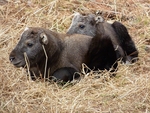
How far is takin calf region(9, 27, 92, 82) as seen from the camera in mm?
9367

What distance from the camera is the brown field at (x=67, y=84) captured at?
8.46m

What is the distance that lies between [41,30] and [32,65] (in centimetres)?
64

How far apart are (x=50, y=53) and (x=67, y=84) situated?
620 mm

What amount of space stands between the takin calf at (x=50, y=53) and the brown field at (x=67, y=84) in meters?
0.26

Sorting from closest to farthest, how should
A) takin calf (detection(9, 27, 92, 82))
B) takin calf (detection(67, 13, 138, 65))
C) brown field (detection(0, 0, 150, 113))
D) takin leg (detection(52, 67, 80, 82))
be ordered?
brown field (detection(0, 0, 150, 113)) → takin calf (detection(9, 27, 92, 82)) → takin leg (detection(52, 67, 80, 82)) → takin calf (detection(67, 13, 138, 65))

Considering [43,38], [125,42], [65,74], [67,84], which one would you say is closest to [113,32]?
[125,42]

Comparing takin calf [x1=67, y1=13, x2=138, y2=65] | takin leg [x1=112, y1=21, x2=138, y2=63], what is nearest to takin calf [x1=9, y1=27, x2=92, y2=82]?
takin calf [x1=67, y1=13, x2=138, y2=65]

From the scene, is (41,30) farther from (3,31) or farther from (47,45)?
(3,31)

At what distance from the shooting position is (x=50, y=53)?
9758mm

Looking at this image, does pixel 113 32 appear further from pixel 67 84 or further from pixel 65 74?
pixel 67 84

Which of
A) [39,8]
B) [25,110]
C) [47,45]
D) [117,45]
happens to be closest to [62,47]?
[47,45]

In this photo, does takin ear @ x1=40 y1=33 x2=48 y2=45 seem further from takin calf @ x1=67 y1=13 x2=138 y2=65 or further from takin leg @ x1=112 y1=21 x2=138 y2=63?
takin leg @ x1=112 y1=21 x2=138 y2=63

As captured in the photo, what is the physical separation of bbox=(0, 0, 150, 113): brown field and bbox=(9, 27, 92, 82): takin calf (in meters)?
0.26

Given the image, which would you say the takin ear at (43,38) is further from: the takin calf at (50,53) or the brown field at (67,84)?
the brown field at (67,84)
